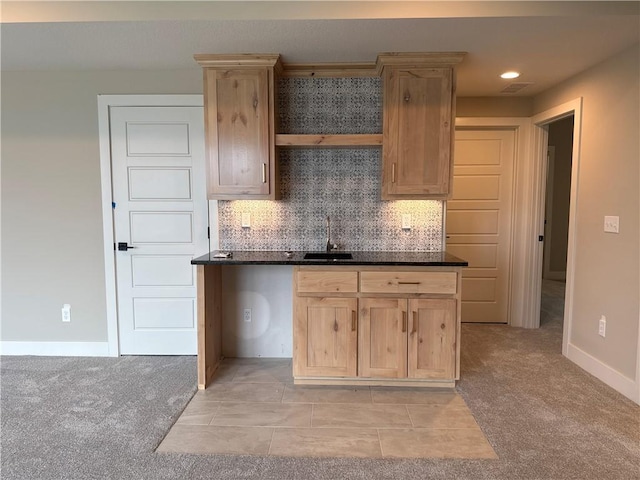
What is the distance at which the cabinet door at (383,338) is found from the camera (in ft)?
8.10

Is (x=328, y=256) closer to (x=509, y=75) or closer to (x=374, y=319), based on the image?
(x=374, y=319)

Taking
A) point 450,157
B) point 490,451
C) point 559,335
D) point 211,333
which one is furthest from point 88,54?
point 559,335

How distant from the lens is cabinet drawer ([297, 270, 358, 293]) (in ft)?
8.09

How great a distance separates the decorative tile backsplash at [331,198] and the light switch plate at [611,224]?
1.13m

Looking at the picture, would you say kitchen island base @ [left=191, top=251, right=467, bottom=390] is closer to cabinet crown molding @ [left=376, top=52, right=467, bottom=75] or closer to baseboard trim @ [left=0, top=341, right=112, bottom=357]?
baseboard trim @ [left=0, top=341, right=112, bottom=357]

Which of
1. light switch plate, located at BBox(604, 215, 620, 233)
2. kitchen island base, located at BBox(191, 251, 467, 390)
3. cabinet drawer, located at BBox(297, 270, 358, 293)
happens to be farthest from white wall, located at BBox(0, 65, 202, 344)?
light switch plate, located at BBox(604, 215, 620, 233)

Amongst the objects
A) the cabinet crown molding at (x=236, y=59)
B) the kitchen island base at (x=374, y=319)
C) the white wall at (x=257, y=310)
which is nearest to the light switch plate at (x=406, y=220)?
the kitchen island base at (x=374, y=319)

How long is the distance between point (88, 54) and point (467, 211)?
3619mm

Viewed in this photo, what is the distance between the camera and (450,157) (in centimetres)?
261

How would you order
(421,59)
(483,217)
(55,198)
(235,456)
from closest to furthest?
1. (235,456)
2. (421,59)
3. (55,198)
4. (483,217)

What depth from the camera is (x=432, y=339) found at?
8.12 feet

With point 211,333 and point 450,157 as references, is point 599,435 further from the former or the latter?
point 211,333

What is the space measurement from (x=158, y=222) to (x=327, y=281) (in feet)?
5.16

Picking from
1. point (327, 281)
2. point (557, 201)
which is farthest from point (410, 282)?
point (557, 201)
